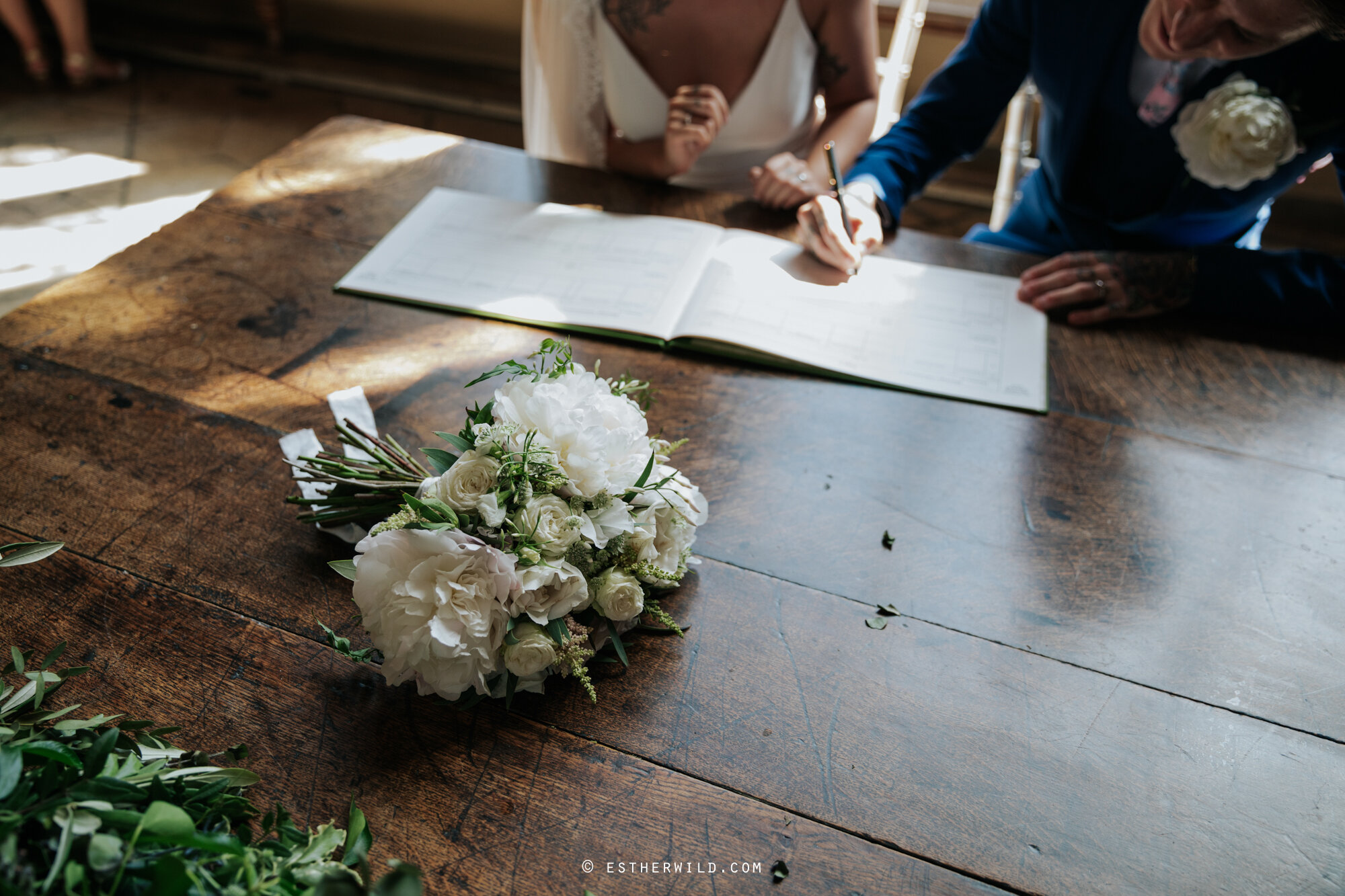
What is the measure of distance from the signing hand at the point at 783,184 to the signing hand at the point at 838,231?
6cm

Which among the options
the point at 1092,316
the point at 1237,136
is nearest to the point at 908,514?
the point at 1092,316

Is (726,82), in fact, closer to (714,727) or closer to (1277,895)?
(714,727)

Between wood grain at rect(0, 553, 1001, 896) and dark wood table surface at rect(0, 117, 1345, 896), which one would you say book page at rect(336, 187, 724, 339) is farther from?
wood grain at rect(0, 553, 1001, 896)

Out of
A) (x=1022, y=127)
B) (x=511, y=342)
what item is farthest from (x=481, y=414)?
(x=1022, y=127)

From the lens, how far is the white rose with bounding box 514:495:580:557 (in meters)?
0.70

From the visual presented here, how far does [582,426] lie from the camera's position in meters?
0.73

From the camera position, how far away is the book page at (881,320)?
1.14 metres

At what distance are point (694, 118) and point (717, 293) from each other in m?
0.59

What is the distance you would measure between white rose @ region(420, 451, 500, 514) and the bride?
1.09 meters

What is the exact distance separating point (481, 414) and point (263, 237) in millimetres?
788

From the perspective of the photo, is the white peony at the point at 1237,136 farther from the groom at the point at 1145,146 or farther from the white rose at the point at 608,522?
the white rose at the point at 608,522

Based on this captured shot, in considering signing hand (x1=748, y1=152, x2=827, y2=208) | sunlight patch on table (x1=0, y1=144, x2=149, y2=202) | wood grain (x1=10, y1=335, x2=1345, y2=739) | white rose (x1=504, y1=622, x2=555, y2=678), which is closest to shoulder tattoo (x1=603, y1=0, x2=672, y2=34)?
signing hand (x1=748, y1=152, x2=827, y2=208)

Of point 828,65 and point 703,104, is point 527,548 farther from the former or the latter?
point 828,65

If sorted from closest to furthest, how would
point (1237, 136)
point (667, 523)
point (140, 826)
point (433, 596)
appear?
1. point (140, 826)
2. point (433, 596)
3. point (667, 523)
4. point (1237, 136)
